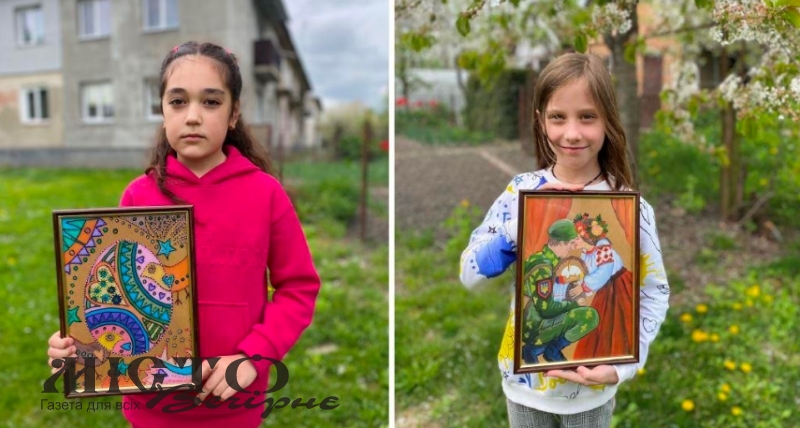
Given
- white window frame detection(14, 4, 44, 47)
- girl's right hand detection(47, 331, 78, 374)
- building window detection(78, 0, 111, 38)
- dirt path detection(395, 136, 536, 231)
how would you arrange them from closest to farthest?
girl's right hand detection(47, 331, 78, 374) < dirt path detection(395, 136, 536, 231) < building window detection(78, 0, 111, 38) < white window frame detection(14, 4, 44, 47)

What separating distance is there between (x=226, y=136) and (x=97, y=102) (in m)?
11.0

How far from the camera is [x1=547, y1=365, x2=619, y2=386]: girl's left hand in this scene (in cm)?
156

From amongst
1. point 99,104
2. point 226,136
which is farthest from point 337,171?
point 226,136

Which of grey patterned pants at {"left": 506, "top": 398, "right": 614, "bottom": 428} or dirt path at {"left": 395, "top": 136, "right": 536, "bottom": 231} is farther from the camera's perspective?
dirt path at {"left": 395, "top": 136, "right": 536, "bottom": 231}

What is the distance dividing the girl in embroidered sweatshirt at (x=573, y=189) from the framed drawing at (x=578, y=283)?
0.08ft

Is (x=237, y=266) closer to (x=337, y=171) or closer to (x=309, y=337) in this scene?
(x=309, y=337)

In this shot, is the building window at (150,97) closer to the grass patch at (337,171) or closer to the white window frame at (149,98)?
the white window frame at (149,98)

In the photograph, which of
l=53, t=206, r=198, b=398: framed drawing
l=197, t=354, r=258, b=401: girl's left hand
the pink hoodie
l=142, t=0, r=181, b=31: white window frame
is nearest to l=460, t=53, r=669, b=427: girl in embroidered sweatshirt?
the pink hoodie

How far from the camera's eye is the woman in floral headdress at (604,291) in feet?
5.12

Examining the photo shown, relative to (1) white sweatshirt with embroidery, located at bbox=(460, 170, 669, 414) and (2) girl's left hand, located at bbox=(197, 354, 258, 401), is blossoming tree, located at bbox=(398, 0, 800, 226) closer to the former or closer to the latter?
(1) white sweatshirt with embroidery, located at bbox=(460, 170, 669, 414)

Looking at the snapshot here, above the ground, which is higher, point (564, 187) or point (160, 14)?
point (160, 14)

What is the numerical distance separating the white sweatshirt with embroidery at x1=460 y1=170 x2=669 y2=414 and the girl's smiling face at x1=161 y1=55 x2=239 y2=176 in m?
0.73

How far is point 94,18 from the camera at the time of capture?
11.1 meters

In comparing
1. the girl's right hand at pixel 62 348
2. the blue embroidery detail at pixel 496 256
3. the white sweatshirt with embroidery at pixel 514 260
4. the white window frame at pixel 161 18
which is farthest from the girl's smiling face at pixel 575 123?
the white window frame at pixel 161 18
